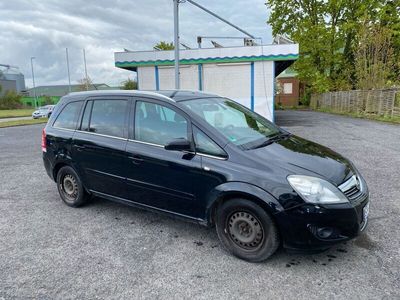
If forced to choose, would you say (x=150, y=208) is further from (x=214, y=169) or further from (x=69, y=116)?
(x=69, y=116)

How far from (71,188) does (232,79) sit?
9.89m

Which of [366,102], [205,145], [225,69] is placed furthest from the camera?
[366,102]

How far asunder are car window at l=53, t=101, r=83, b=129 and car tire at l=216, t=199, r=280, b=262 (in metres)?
2.69

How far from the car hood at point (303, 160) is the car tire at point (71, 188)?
2.75 metres

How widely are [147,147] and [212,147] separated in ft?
2.85

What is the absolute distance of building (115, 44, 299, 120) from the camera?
1249 cm

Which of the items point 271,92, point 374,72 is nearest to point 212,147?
point 271,92

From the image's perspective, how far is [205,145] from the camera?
3.17 metres

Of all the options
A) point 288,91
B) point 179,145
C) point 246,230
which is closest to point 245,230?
point 246,230

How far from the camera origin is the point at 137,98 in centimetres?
381

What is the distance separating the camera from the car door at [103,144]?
3.83m

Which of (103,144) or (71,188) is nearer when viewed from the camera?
(103,144)

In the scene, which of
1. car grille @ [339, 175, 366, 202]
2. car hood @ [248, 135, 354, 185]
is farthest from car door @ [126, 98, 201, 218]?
car grille @ [339, 175, 366, 202]

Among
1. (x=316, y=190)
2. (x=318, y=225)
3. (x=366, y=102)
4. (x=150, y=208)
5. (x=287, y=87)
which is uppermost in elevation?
(x=287, y=87)
